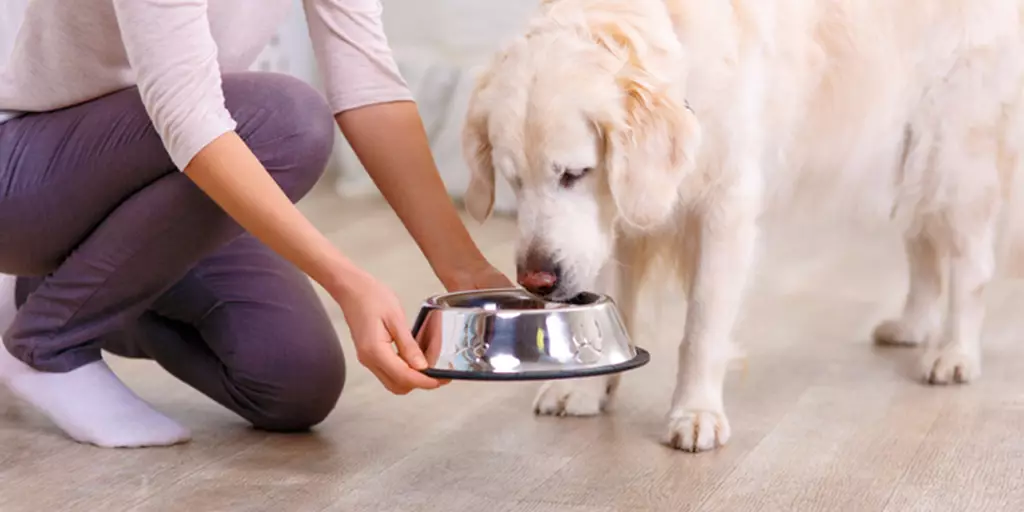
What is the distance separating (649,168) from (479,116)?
262 millimetres

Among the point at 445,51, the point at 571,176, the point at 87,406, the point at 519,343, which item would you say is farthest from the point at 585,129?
the point at 445,51

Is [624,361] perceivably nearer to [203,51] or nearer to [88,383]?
[203,51]

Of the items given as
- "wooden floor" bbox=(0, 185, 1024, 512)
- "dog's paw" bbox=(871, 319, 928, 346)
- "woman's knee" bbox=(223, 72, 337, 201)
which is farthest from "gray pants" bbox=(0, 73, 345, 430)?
"dog's paw" bbox=(871, 319, 928, 346)

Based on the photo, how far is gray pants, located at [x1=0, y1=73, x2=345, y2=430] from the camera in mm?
1672

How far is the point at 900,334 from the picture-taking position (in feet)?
8.27

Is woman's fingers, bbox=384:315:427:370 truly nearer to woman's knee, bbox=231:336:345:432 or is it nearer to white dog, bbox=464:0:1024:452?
white dog, bbox=464:0:1024:452

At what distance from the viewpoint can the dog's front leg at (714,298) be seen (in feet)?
6.15

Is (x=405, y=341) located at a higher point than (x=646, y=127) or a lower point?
lower

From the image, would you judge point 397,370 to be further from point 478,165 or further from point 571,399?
point 571,399

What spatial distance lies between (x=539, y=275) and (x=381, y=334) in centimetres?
37

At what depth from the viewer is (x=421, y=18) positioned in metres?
4.55

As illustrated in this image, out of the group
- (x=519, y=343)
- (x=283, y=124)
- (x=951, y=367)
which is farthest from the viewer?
(x=951, y=367)

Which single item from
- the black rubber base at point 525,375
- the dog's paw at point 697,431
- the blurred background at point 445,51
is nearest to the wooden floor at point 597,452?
the dog's paw at point 697,431

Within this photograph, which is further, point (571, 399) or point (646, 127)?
point (571, 399)
